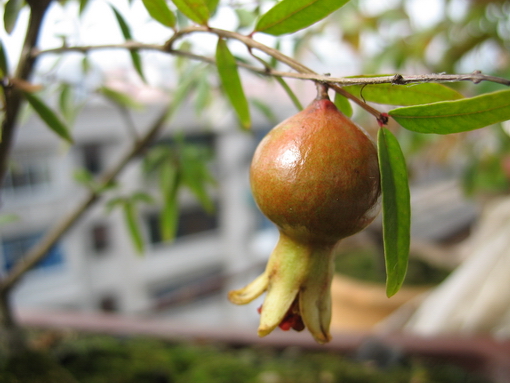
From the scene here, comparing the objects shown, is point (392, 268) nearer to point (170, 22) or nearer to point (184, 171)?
point (170, 22)

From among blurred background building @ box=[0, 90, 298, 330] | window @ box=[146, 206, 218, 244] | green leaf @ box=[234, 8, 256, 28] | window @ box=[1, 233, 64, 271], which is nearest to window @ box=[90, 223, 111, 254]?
blurred background building @ box=[0, 90, 298, 330]

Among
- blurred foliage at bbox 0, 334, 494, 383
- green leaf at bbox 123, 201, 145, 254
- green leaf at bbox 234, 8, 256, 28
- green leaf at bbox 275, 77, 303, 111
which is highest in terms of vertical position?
green leaf at bbox 234, 8, 256, 28

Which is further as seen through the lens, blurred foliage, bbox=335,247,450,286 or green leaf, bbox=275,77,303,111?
blurred foliage, bbox=335,247,450,286

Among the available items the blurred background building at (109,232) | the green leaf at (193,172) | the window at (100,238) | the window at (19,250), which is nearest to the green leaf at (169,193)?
the green leaf at (193,172)

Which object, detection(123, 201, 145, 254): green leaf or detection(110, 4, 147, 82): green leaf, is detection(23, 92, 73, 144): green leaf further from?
detection(123, 201, 145, 254): green leaf

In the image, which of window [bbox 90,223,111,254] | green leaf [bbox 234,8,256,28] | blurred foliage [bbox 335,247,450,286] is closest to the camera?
green leaf [bbox 234,8,256,28]

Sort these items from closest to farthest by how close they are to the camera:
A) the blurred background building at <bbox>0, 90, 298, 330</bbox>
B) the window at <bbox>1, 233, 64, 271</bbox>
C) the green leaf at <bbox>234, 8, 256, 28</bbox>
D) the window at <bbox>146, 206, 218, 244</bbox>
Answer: the green leaf at <bbox>234, 8, 256, 28</bbox> < the blurred background building at <bbox>0, 90, 298, 330</bbox> < the window at <bbox>1, 233, 64, 271</bbox> < the window at <bbox>146, 206, 218, 244</bbox>

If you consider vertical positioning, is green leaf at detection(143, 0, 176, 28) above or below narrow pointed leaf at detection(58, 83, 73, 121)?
above

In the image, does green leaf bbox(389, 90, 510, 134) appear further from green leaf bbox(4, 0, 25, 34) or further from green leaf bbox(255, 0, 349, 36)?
green leaf bbox(4, 0, 25, 34)
